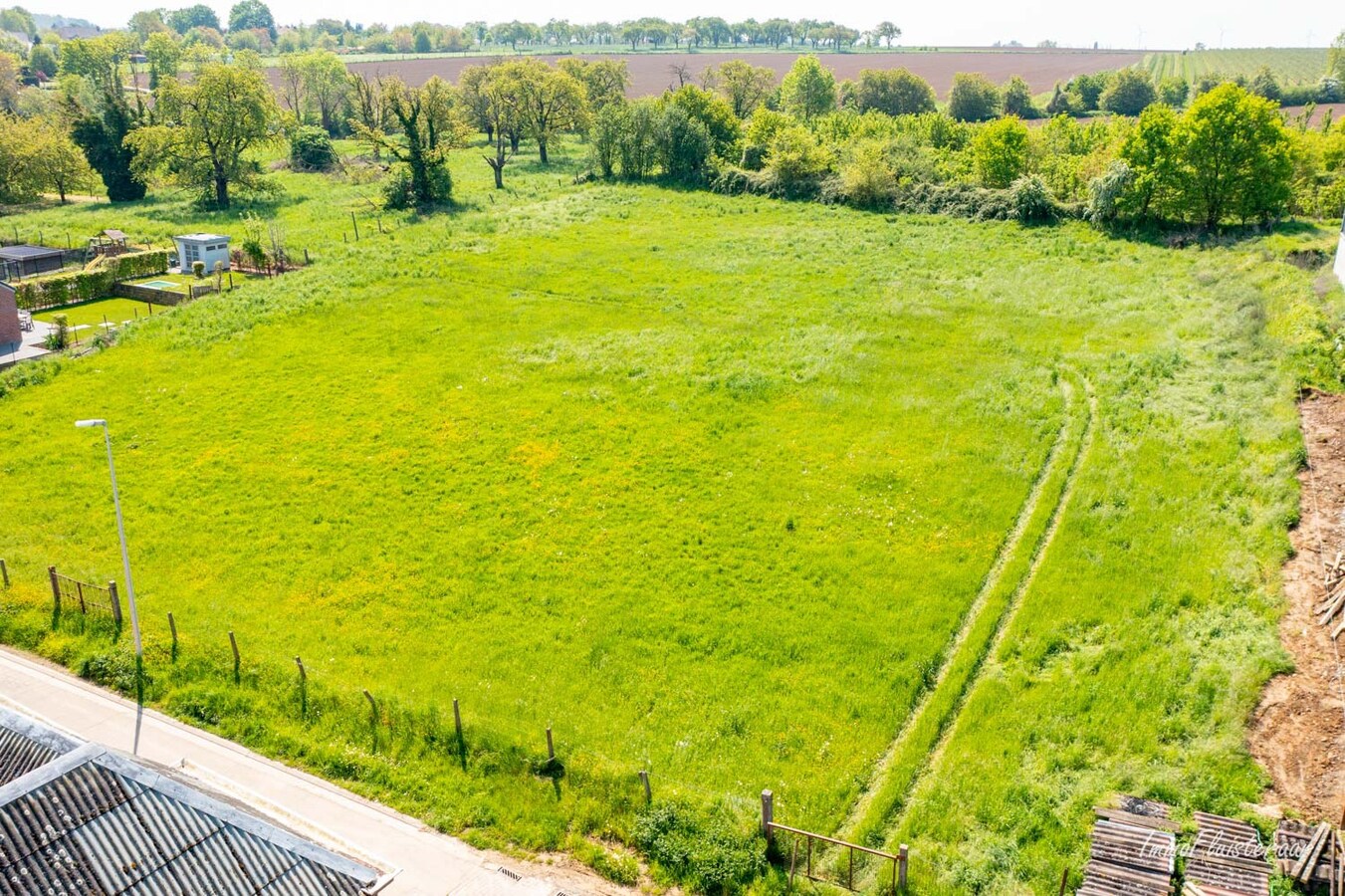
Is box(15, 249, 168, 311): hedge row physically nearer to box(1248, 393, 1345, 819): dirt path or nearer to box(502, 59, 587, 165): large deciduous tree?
box(502, 59, 587, 165): large deciduous tree

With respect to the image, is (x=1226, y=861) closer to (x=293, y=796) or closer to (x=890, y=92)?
(x=293, y=796)

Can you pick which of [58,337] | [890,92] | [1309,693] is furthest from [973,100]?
[1309,693]

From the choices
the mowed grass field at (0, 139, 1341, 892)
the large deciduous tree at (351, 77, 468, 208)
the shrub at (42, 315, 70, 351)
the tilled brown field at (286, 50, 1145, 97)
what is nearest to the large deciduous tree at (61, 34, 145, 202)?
the large deciduous tree at (351, 77, 468, 208)

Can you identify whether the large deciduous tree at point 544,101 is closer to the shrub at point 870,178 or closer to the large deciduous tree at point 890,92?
the shrub at point 870,178

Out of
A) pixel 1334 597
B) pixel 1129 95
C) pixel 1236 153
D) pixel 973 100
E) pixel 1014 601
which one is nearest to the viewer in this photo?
pixel 1334 597

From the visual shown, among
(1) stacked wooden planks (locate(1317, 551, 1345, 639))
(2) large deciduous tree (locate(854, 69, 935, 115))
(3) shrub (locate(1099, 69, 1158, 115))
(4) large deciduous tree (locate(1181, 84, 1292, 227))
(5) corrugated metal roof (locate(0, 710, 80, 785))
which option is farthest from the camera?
(3) shrub (locate(1099, 69, 1158, 115))

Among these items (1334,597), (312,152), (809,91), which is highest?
(809,91)
